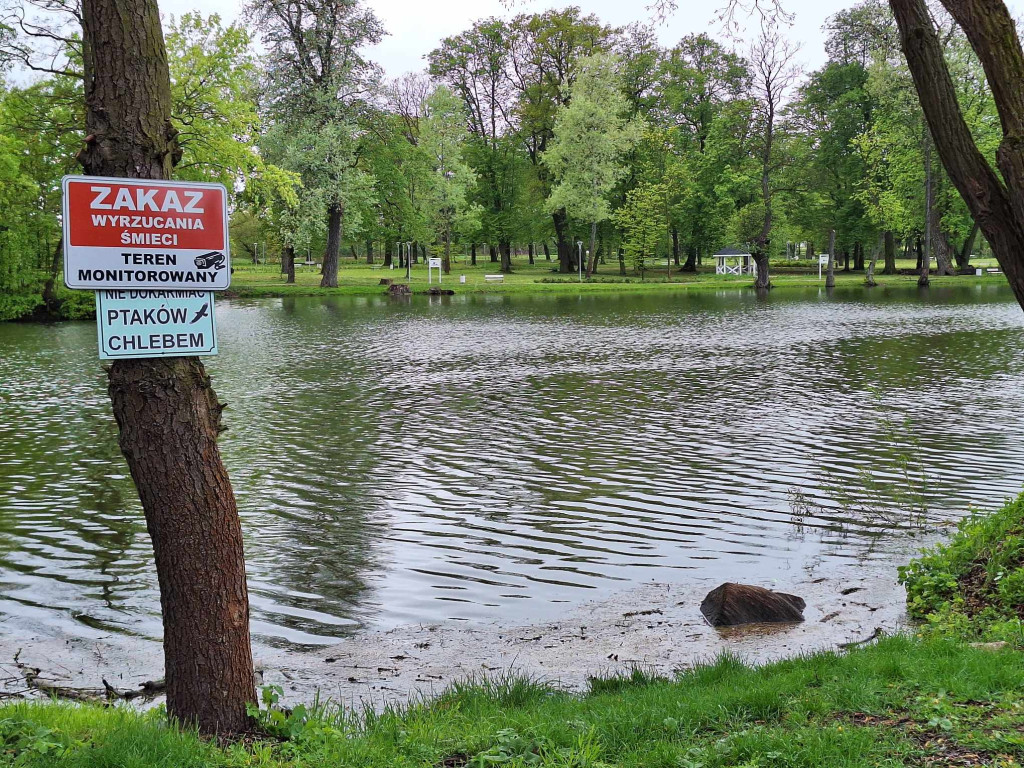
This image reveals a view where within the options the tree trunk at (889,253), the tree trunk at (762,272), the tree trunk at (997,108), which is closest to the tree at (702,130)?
the tree trunk at (762,272)

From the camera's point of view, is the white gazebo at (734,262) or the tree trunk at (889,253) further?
the white gazebo at (734,262)

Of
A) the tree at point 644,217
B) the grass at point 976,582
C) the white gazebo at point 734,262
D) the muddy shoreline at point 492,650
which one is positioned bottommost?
the muddy shoreline at point 492,650

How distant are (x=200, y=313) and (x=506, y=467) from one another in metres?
8.96

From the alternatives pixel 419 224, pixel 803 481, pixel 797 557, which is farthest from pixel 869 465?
pixel 419 224

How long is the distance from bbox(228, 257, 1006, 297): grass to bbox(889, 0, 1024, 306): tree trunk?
A: 5064 cm

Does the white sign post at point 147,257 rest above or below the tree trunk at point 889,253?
below

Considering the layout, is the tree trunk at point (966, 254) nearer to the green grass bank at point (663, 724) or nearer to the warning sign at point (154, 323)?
the green grass bank at point (663, 724)

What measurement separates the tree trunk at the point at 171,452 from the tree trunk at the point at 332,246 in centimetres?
5069

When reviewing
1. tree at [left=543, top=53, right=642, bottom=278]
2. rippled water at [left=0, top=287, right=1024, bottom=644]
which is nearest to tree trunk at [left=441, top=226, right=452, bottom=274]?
tree at [left=543, top=53, right=642, bottom=278]

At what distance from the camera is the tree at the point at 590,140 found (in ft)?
207

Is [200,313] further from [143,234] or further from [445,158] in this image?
[445,158]

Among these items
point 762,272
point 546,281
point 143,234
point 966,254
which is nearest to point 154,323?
point 143,234

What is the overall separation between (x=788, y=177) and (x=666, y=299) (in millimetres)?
22070

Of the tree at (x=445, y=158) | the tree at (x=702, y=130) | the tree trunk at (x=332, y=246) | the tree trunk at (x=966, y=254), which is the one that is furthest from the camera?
the tree at (x=445, y=158)
